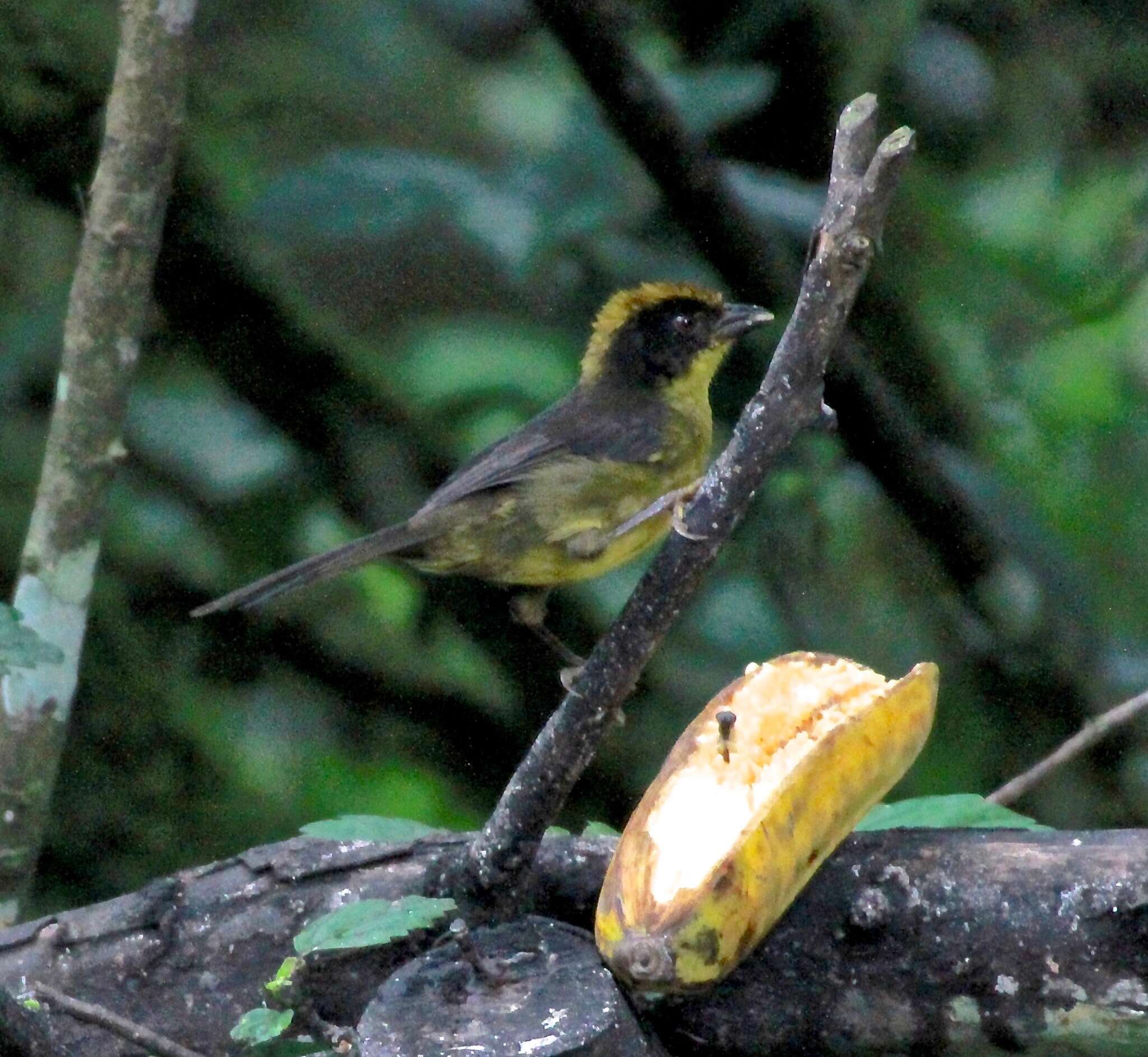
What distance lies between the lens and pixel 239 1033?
7.13ft

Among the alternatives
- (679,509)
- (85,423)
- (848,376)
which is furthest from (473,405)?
(679,509)

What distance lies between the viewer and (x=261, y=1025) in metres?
2.17

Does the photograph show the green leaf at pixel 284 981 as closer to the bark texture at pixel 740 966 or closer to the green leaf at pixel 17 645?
the bark texture at pixel 740 966

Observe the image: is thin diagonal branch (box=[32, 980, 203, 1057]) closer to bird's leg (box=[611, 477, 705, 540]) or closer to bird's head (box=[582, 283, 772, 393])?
bird's leg (box=[611, 477, 705, 540])

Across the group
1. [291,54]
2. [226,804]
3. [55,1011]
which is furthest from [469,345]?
[55,1011]

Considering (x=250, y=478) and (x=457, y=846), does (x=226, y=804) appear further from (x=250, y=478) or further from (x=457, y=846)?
(x=457, y=846)

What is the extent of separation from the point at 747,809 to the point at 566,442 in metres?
1.29

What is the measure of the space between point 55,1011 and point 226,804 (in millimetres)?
Answer: 1779

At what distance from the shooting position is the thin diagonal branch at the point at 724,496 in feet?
6.54

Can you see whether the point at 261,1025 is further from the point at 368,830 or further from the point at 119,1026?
the point at 368,830

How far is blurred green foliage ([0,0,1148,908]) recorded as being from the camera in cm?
397

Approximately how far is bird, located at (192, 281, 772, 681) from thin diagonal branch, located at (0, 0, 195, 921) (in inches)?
12.8

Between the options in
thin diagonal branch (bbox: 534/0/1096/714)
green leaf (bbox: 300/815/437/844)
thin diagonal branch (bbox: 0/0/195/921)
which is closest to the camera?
green leaf (bbox: 300/815/437/844)

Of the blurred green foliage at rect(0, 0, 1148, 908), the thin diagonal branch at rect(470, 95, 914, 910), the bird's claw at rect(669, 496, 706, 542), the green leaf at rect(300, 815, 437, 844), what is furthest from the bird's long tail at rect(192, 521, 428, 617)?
the bird's claw at rect(669, 496, 706, 542)
